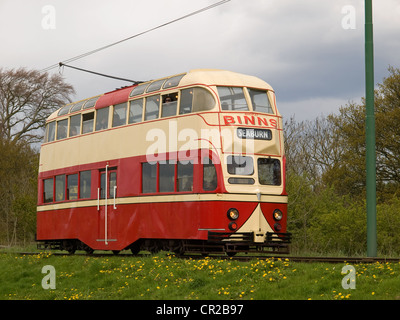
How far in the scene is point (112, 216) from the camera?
19.8m

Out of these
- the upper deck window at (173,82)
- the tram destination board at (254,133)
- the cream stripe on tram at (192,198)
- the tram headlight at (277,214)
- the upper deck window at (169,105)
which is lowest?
the tram headlight at (277,214)

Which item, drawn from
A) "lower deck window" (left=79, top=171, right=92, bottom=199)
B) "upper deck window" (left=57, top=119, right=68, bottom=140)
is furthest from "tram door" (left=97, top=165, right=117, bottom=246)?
"upper deck window" (left=57, top=119, right=68, bottom=140)

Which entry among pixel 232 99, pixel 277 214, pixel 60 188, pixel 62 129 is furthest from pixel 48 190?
pixel 277 214

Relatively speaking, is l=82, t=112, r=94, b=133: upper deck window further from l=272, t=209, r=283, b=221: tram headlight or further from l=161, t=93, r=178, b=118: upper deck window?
l=272, t=209, r=283, b=221: tram headlight

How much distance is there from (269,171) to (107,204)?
516 cm

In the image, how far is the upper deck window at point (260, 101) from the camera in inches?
693

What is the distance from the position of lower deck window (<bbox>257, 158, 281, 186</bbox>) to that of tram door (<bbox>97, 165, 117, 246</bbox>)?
15.0ft

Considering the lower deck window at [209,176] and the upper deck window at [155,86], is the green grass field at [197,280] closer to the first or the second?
the lower deck window at [209,176]

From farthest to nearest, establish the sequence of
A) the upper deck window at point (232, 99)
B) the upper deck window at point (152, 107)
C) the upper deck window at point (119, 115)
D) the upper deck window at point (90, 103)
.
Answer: the upper deck window at point (90, 103) < the upper deck window at point (119, 115) < the upper deck window at point (152, 107) < the upper deck window at point (232, 99)

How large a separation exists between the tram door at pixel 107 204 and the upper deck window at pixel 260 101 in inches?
181

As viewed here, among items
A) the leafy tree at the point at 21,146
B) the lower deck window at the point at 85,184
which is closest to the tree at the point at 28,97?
the leafy tree at the point at 21,146

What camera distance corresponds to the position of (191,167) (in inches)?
664

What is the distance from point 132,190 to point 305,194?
27.2ft
